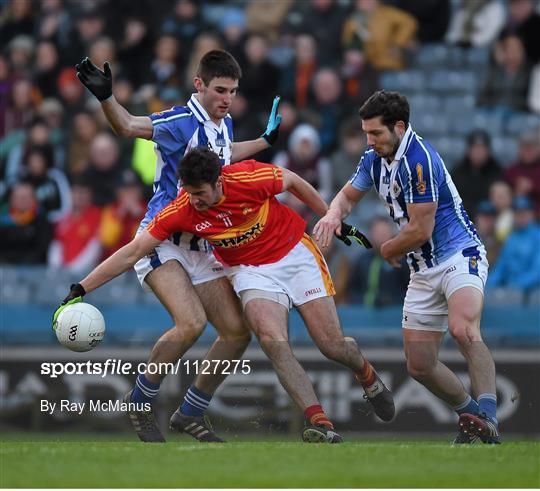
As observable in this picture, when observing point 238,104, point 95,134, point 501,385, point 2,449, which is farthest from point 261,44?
point 2,449

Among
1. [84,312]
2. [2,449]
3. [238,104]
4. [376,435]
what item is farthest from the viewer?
[238,104]

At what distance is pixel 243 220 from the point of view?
9391 mm

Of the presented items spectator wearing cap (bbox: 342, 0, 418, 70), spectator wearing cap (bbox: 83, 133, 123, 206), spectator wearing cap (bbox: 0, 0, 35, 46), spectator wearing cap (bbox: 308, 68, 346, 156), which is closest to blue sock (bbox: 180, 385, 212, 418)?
spectator wearing cap (bbox: 83, 133, 123, 206)

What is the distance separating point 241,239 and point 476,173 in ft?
19.4

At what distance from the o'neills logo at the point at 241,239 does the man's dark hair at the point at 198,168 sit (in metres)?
0.57

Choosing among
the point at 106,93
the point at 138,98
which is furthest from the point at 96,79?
the point at 138,98

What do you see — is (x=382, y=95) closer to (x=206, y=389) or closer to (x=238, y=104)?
(x=206, y=389)

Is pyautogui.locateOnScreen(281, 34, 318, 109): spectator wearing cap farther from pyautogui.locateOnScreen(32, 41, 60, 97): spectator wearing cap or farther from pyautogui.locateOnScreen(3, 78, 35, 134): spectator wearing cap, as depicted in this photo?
pyautogui.locateOnScreen(3, 78, 35, 134): spectator wearing cap

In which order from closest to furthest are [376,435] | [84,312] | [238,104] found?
[84,312] < [376,435] < [238,104]

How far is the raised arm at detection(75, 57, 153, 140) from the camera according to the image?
909 cm

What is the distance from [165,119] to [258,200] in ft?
2.76

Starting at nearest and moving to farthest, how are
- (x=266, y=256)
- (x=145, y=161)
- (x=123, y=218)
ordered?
1. (x=266, y=256)
2. (x=123, y=218)
3. (x=145, y=161)

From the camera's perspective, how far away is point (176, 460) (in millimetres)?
7961

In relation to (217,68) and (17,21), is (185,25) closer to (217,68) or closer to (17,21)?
(17,21)
